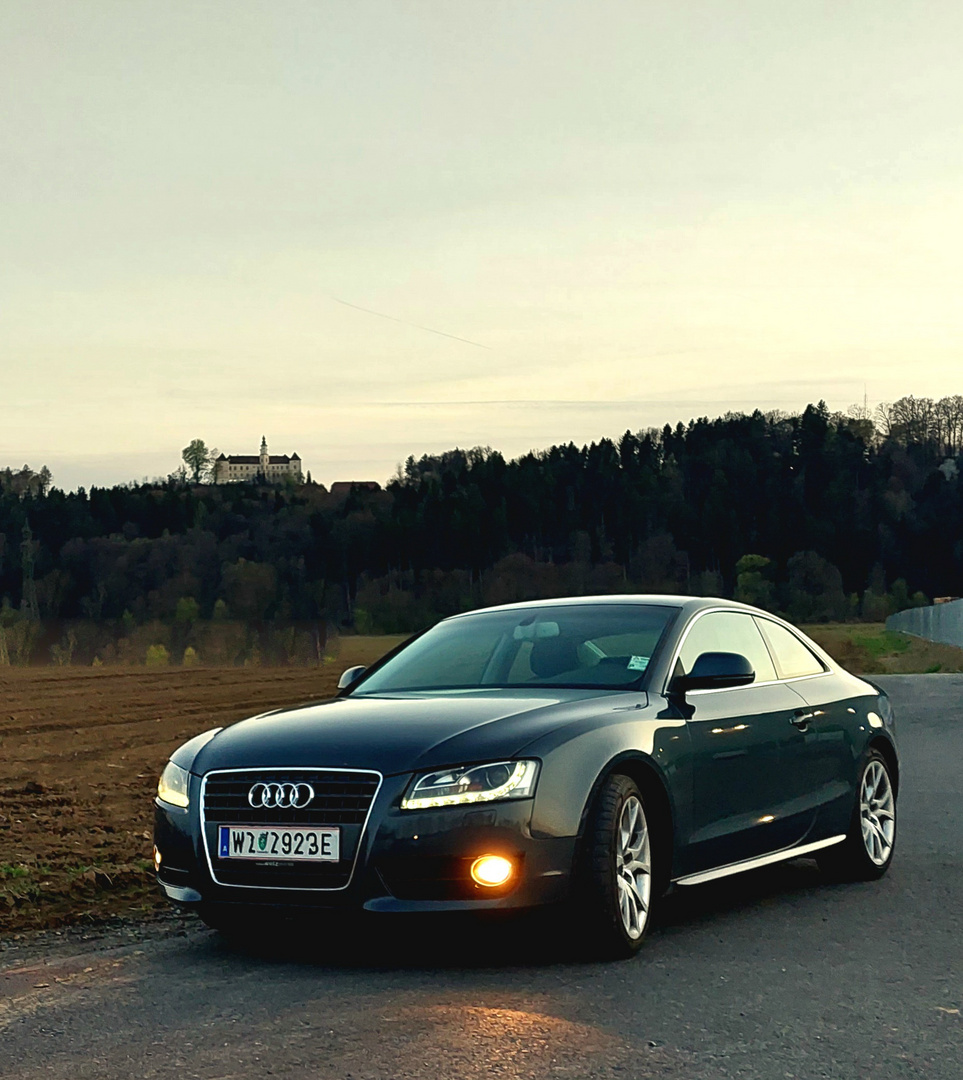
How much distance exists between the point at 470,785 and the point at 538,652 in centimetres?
160

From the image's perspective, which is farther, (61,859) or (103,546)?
(103,546)

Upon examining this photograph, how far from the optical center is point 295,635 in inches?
2751

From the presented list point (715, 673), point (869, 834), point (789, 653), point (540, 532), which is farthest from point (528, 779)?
point (540, 532)

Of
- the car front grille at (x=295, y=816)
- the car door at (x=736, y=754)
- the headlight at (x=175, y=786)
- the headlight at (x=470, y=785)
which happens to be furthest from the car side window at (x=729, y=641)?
the headlight at (x=175, y=786)

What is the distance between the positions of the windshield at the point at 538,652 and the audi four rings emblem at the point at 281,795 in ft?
4.41

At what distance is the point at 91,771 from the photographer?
15320mm

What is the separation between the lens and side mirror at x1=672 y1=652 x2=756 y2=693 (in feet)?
23.5

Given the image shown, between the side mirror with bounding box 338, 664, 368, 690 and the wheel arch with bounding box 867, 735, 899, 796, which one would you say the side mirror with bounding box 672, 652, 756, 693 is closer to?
the side mirror with bounding box 338, 664, 368, 690

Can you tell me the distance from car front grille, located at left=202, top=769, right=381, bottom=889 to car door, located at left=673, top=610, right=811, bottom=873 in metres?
1.63

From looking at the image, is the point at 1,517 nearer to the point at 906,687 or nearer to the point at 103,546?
the point at 103,546

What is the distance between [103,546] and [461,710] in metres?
110

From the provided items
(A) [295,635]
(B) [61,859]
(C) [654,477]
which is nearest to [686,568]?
(C) [654,477]

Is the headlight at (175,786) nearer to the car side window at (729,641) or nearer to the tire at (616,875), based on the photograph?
the tire at (616,875)

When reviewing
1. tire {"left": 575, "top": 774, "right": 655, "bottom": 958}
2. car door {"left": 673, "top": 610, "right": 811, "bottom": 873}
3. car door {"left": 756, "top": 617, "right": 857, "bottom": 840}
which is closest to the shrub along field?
tire {"left": 575, "top": 774, "right": 655, "bottom": 958}
